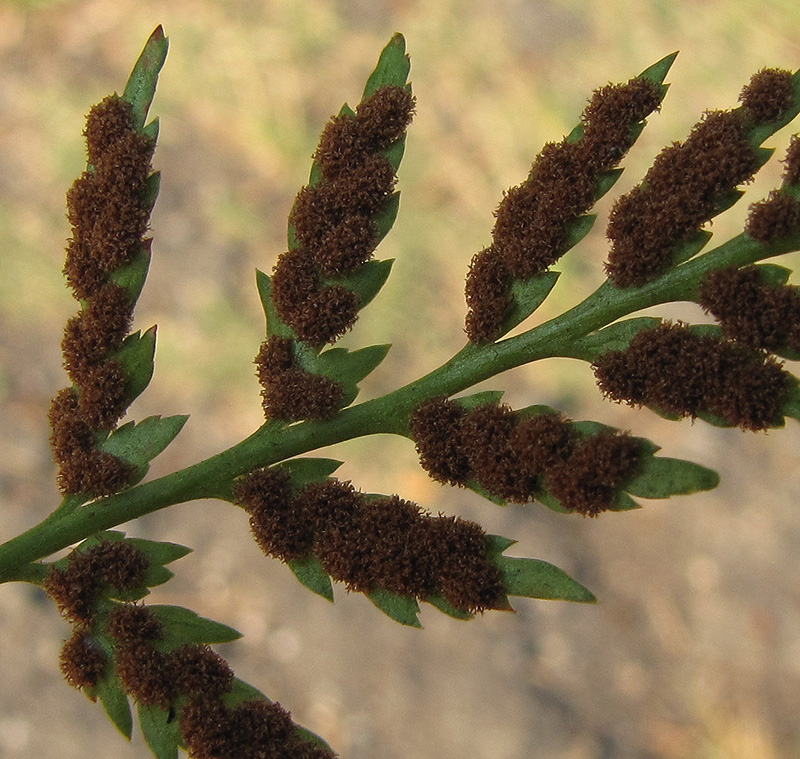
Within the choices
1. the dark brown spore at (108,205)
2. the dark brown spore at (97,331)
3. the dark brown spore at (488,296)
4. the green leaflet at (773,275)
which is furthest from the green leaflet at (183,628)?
the green leaflet at (773,275)

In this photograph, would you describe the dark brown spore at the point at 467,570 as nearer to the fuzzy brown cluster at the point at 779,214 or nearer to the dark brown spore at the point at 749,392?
the dark brown spore at the point at 749,392

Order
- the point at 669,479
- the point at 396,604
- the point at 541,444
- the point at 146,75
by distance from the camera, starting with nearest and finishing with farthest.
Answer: the point at 669,479 < the point at 541,444 < the point at 396,604 < the point at 146,75

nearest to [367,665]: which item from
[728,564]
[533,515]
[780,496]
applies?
[533,515]

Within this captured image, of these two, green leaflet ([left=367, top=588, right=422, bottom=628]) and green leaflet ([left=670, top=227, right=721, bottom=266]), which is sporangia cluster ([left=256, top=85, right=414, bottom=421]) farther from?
green leaflet ([left=670, top=227, right=721, bottom=266])

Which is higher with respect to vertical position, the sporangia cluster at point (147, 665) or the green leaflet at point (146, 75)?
the green leaflet at point (146, 75)

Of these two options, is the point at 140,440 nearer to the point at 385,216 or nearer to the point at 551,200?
the point at 385,216

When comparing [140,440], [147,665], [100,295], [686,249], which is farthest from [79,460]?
[686,249]
